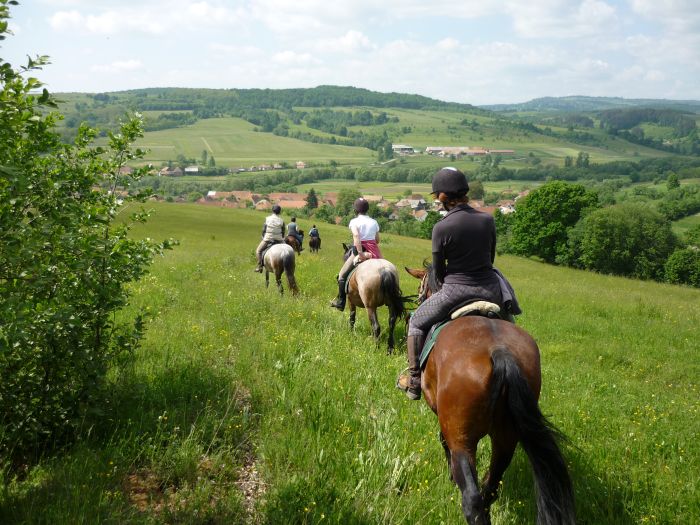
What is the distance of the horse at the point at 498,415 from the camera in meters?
4.01

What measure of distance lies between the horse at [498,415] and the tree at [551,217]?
5942cm

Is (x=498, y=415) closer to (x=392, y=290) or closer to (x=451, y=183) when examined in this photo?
(x=451, y=183)

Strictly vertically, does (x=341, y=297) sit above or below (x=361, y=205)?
below

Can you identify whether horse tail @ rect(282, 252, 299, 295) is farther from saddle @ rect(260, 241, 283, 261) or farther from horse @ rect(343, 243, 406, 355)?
horse @ rect(343, 243, 406, 355)

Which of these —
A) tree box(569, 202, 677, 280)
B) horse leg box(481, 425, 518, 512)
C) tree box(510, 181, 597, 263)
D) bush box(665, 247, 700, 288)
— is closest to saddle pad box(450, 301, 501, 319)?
horse leg box(481, 425, 518, 512)

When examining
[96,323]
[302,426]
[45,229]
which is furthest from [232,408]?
[45,229]

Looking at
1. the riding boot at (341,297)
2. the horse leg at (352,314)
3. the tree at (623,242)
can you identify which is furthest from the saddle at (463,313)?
the tree at (623,242)

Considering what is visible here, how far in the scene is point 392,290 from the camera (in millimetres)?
10203

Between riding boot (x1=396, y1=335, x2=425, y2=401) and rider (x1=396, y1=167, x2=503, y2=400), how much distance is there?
0.02 metres

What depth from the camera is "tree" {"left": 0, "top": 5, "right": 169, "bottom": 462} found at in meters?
4.02

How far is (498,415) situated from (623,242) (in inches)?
2327

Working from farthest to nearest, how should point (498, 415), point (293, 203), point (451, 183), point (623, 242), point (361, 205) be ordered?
1. point (293, 203)
2. point (623, 242)
3. point (361, 205)
4. point (451, 183)
5. point (498, 415)

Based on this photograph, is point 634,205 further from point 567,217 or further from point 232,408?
point 232,408

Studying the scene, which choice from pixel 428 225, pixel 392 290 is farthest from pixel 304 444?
pixel 428 225
